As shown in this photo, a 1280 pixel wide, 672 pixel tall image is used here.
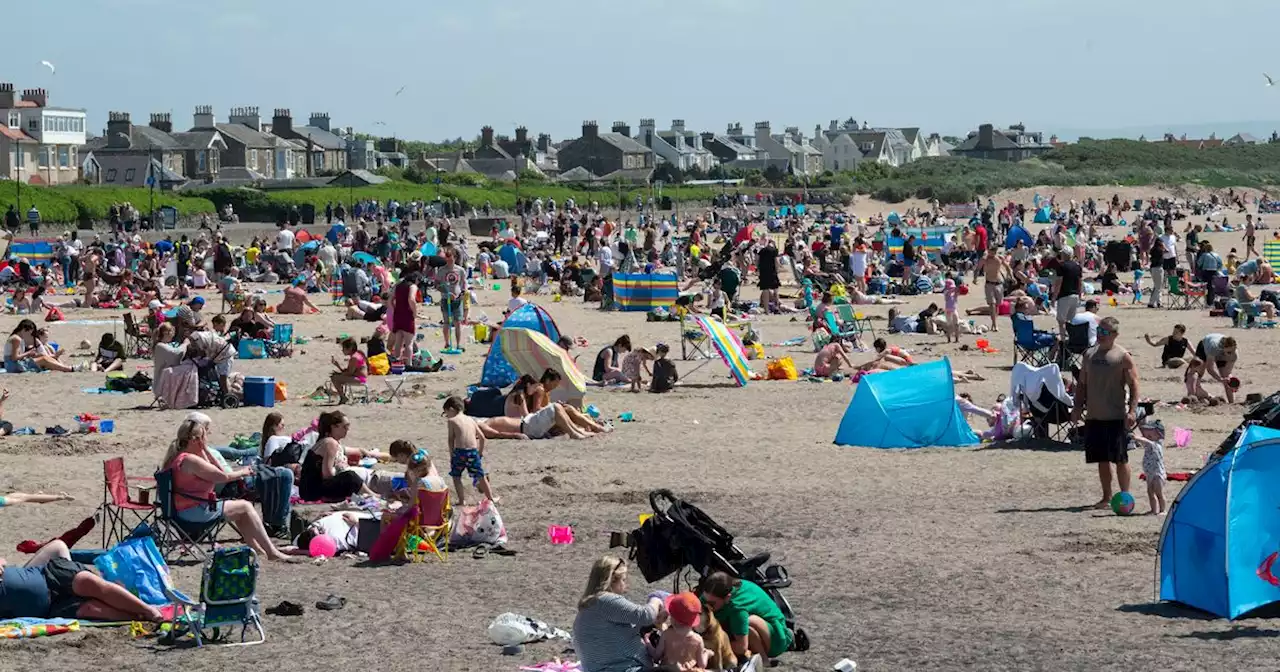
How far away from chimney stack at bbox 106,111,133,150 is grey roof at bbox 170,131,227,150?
3.15 meters

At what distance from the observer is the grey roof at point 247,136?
297ft

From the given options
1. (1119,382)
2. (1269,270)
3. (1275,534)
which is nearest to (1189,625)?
(1275,534)

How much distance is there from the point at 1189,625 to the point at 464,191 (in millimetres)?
70046

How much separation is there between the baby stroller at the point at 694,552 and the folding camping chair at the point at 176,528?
2864mm

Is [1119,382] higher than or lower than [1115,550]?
higher

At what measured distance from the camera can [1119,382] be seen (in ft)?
36.8

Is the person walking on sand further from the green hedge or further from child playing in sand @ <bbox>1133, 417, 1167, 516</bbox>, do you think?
the green hedge

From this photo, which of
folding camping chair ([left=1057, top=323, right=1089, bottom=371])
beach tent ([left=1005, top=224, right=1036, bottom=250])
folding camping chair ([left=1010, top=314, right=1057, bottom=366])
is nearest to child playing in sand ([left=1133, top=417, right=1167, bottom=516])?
folding camping chair ([left=1057, top=323, right=1089, bottom=371])

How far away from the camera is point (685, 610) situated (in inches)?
283

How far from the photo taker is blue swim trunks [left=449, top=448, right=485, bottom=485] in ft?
38.6

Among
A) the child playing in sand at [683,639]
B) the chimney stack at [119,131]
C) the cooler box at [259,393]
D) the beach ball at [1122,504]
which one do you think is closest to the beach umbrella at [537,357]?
the cooler box at [259,393]

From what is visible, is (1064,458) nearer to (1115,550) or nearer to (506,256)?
(1115,550)

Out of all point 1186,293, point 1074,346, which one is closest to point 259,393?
point 1074,346

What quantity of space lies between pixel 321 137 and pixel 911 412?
302ft
